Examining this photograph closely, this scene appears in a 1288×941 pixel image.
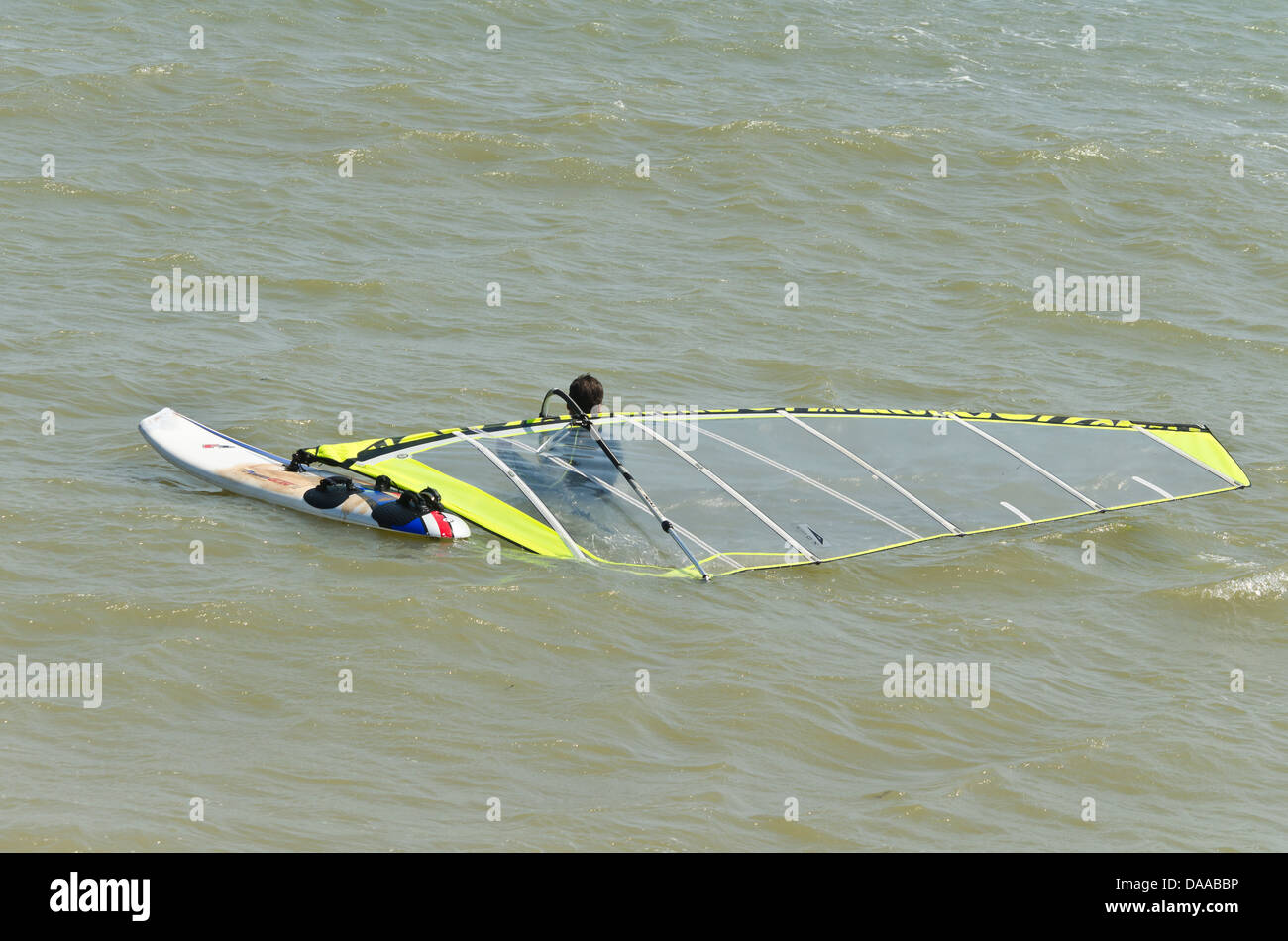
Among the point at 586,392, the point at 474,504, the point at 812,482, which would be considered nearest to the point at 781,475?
the point at 812,482

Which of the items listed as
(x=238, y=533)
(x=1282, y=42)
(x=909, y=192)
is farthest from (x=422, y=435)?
(x=1282, y=42)

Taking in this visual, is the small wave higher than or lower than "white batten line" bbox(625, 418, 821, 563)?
lower

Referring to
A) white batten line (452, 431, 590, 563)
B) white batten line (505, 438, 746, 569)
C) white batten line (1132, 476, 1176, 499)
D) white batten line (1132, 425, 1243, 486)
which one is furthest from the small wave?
white batten line (452, 431, 590, 563)

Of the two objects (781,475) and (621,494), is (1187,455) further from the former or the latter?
(621,494)

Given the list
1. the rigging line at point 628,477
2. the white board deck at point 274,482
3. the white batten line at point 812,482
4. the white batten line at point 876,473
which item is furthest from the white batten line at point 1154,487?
the white board deck at point 274,482

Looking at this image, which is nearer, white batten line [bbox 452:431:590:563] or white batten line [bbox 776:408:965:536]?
white batten line [bbox 452:431:590:563]

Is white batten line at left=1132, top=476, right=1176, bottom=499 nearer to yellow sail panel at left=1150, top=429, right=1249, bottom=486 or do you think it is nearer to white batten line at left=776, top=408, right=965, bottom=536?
yellow sail panel at left=1150, top=429, right=1249, bottom=486

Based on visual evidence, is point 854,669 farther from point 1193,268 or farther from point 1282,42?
point 1282,42
